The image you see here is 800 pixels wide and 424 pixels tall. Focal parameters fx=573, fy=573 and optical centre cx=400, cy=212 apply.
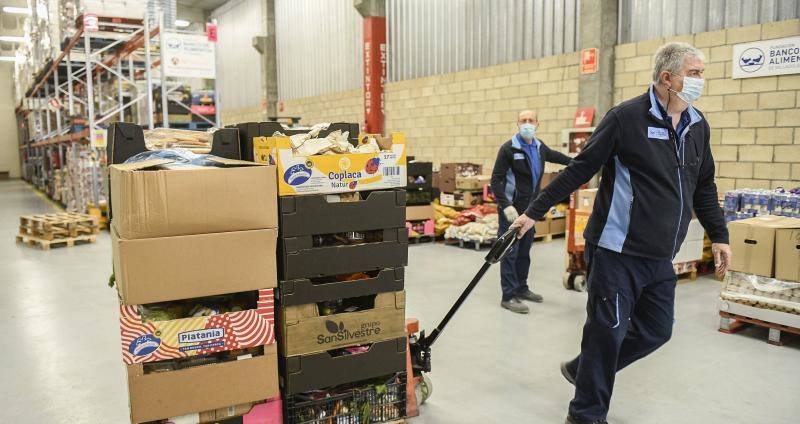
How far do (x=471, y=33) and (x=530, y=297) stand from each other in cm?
742

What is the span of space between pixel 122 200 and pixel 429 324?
9.91 ft

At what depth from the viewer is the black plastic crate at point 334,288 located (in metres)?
2.58

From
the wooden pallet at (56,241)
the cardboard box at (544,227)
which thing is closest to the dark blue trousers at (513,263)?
the cardboard box at (544,227)

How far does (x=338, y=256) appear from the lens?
8.77 ft

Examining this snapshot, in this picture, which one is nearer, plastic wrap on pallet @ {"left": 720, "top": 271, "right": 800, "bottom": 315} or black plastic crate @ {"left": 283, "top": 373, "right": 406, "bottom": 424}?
black plastic crate @ {"left": 283, "top": 373, "right": 406, "bottom": 424}

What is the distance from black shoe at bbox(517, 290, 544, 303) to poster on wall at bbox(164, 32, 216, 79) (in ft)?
22.3

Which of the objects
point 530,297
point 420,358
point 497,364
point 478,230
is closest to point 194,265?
point 420,358

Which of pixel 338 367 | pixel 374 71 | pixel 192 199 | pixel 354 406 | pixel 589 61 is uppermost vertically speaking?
pixel 374 71

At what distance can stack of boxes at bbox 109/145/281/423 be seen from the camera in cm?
225

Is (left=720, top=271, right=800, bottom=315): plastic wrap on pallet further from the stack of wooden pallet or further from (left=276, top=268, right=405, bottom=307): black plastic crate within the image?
the stack of wooden pallet

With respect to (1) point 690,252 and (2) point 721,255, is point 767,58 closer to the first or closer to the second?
(1) point 690,252

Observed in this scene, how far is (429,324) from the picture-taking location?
4766 millimetres

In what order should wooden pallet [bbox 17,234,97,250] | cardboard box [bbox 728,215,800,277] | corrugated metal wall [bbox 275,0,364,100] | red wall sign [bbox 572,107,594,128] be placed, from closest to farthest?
Result: cardboard box [bbox 728,215,800,277] → wooden pallet [bbox 17,234,97,250] → red wall sign [bbox 572,107,594,128] → corrugated metal wall [bbox 275,0,364,100]

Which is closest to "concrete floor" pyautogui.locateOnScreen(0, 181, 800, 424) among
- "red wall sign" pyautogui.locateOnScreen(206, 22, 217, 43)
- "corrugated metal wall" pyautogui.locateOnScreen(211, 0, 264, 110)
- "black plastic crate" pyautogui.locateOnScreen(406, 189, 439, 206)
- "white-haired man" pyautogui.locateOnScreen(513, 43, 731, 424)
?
"white-haired man" pyautogui.locateOnScreen(513, 43, 731, 424)
